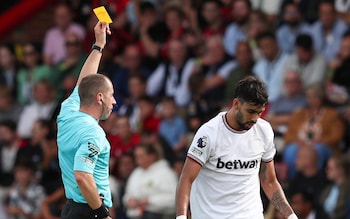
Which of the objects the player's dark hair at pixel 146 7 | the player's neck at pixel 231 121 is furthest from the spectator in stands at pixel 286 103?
the player's neck at pixel 231 121

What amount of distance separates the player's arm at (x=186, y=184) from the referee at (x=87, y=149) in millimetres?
610

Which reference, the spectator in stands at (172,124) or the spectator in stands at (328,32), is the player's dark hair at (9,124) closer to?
the spectator in stands at (172,124)

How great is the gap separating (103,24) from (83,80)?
864 mm

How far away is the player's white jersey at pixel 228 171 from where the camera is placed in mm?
9625

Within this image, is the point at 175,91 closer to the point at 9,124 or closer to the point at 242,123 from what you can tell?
the point at 9,124

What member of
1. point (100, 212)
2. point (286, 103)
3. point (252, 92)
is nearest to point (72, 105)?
point (100, 212)

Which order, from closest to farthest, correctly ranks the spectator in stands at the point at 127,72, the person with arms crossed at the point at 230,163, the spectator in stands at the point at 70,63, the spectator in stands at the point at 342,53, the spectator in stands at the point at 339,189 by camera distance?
the person with arms crossed at the point at 230,163 → the spectator in stands at the point at 339,189 → the spectator in stands at the point at 342,53 → the spectator in stands at the point at 127,72 → the spectator in stands at the point at 70,63

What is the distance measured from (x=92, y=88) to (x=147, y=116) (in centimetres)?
765

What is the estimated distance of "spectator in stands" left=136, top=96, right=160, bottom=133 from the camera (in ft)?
55.4

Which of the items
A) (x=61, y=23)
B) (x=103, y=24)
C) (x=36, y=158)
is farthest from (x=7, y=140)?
(x=103, y=24)

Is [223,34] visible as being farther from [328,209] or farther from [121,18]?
[328,209]

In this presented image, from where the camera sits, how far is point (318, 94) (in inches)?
585

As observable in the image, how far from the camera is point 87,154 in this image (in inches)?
358

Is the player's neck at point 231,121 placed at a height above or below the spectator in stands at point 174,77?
above
